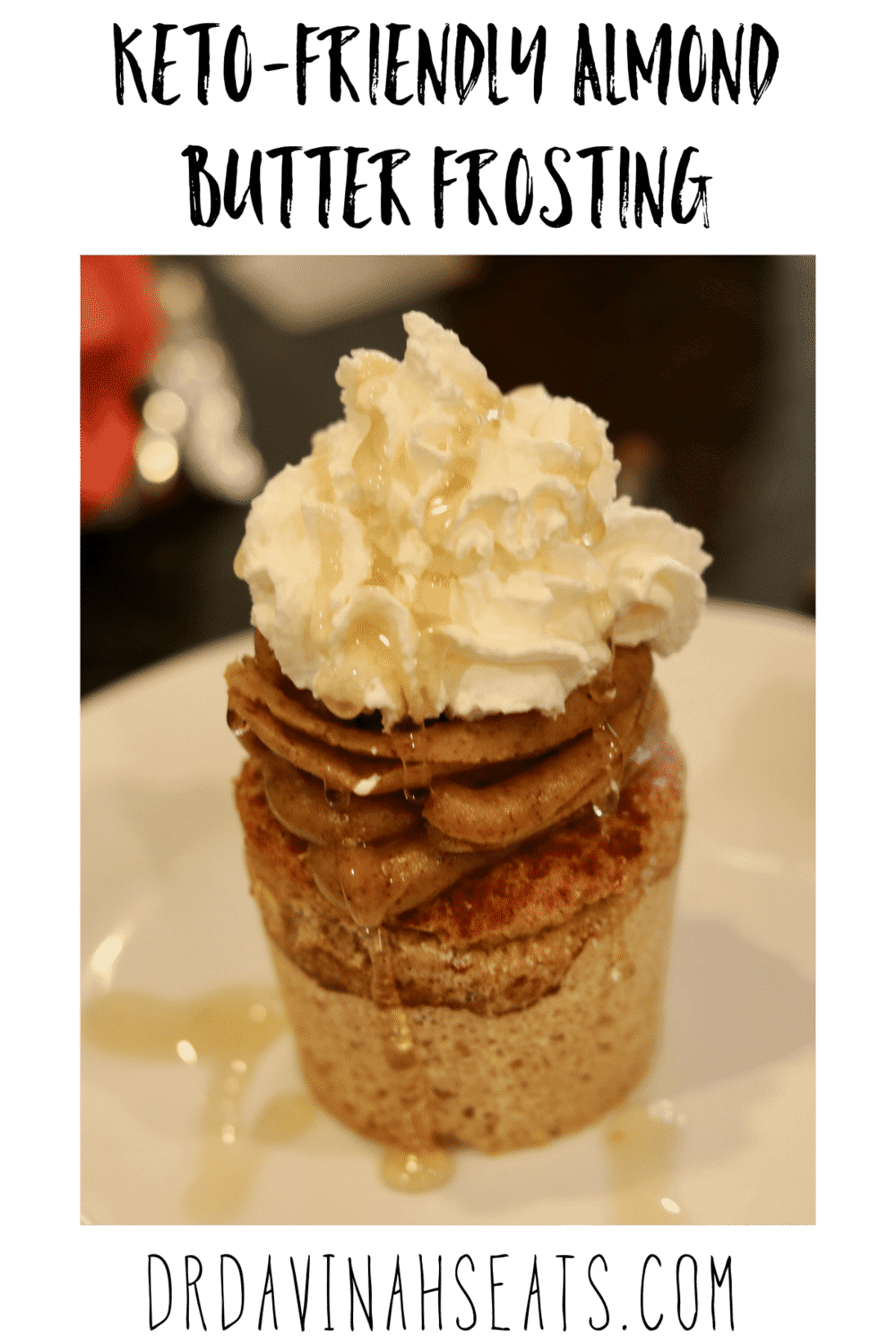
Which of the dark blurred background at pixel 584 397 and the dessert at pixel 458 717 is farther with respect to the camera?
the dark blurred background at pixel 584 397

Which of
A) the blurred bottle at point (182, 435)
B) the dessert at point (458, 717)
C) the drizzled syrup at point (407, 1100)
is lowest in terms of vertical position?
the drizzled syrup at point (407, 1100)

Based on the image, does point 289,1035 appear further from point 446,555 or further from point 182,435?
point 182,435

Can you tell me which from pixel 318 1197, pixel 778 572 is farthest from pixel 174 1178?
pixel 778 572

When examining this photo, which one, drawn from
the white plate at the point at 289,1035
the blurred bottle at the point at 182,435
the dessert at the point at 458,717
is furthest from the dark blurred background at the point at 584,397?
the dessert at the point at 458,717

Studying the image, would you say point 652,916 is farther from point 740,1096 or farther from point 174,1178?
point 174,1178

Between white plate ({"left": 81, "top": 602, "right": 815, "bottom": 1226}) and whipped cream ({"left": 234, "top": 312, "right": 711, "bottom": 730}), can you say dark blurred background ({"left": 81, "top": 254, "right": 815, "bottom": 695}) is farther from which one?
whipped cream ({"left": 234, "top": 312, "right": 711, "bottom": 730})

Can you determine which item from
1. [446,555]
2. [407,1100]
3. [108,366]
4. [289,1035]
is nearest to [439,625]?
[446,555]

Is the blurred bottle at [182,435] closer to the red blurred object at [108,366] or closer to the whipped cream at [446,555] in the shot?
the red blurred object at [108,366]
